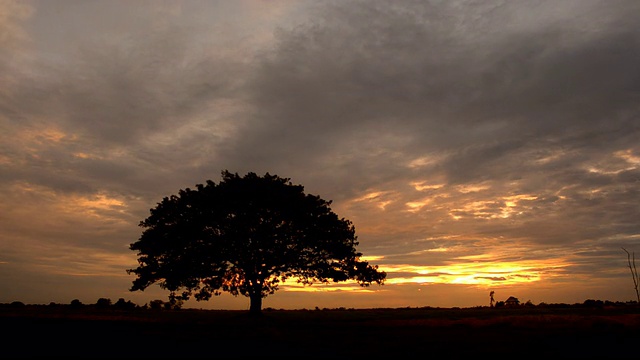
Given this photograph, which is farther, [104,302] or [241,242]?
[104,302]

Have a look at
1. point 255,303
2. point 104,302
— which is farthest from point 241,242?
point 104,302

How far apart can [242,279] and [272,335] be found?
942 inches

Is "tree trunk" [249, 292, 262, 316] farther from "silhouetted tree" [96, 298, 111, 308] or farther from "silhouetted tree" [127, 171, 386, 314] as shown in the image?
"silhouetted tree" [96, 298, 111, 308]

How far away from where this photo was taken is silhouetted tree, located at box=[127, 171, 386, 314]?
49.4 meters

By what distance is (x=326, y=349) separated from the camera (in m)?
21.3

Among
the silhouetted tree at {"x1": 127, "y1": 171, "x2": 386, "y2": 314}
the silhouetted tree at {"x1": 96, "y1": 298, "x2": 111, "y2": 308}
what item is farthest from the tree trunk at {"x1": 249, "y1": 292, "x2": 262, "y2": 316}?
the silhouetted tree at {"x1": 96, "y1": 298, "x2": 111, "y2": 308}

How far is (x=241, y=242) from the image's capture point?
4953 cm

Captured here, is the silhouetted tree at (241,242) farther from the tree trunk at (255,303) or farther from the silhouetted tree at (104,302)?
the silhouetted tree at (104,302)

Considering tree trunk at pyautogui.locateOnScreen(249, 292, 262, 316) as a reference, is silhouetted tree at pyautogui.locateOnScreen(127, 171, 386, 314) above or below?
above

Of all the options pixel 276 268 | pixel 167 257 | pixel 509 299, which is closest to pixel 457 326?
pixel 276 268

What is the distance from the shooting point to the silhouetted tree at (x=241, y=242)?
4938cm

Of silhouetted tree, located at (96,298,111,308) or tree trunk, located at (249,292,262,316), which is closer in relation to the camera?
tree trunk, located at (249,292,262,316)

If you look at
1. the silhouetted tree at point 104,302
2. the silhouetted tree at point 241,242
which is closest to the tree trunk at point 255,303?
the silhouetted tree at point 241,242

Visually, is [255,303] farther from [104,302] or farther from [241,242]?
[104,302]
